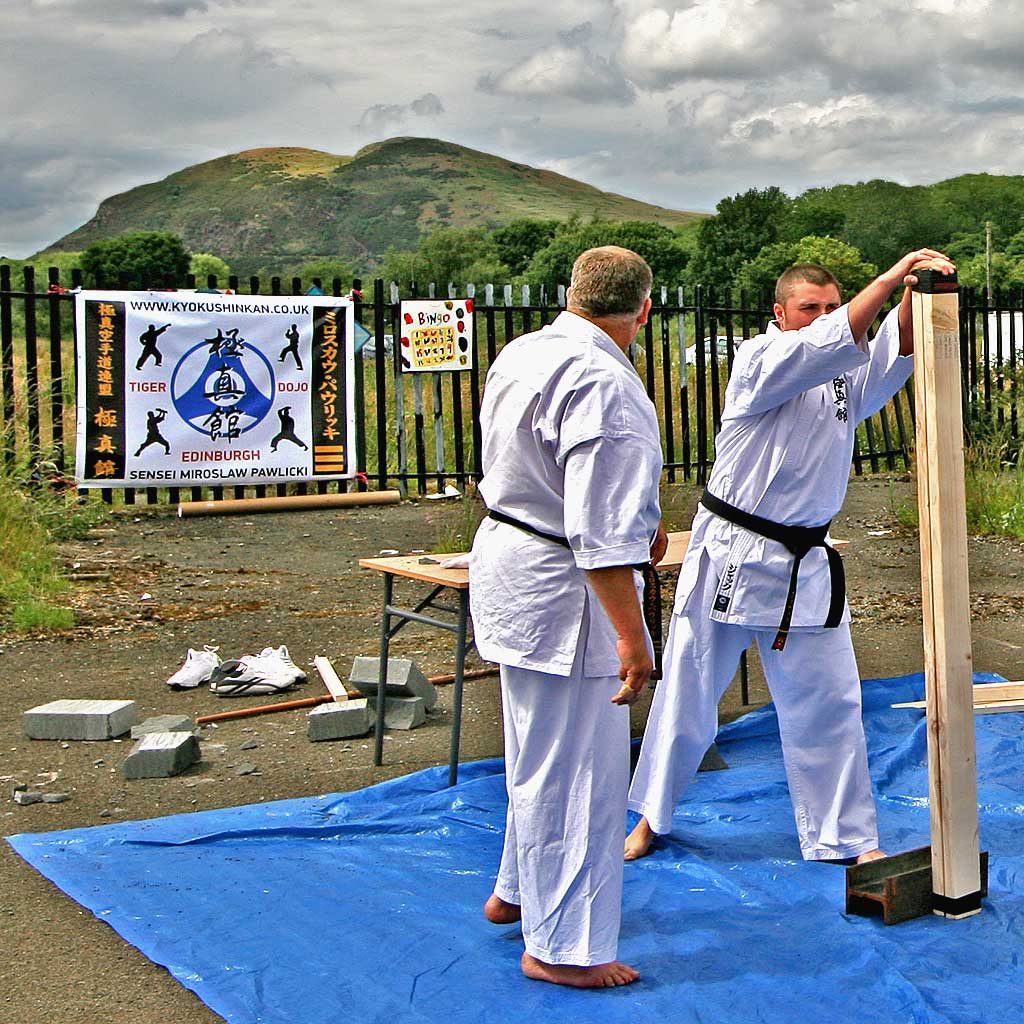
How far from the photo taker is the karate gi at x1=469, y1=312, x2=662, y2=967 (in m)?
3.52

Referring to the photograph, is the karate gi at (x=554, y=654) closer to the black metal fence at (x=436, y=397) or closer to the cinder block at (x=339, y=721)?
the cinder block at (x=339, y=721)

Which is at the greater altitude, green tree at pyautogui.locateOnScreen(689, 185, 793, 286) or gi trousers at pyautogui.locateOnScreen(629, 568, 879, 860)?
green tree at pyautogui.locateOnScreen(689, 185, 793, 286)

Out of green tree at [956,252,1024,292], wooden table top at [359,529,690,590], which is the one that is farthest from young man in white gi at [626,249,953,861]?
green tree at [956,252,1024,292]

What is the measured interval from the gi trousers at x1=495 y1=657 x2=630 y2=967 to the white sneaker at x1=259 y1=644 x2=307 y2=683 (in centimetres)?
383

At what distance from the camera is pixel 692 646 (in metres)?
4.72

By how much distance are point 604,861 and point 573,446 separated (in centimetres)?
111

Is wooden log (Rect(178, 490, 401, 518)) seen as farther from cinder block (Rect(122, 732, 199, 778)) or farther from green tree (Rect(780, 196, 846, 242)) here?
green tree (Rect(780, 196, 846, 242))

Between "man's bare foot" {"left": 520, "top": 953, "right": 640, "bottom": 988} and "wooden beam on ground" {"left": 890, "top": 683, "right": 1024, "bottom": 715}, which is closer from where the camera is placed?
"man's bare foot" {"left": 520, "top": 953, "right": 640, "bottom": 988}

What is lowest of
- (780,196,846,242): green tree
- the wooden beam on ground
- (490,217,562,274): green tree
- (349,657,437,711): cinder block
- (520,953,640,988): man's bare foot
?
(520,953,640,988): man's bare foot

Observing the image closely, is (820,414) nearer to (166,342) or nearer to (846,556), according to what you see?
(846,556)

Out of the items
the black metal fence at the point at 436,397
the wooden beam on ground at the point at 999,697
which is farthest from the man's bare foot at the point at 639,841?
the black metal fence at the point at 436,397

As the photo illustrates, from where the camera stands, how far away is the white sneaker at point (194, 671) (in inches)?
287

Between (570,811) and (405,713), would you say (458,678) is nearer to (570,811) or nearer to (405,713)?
(405,713)

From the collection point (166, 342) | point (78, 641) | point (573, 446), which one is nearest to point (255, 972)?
point (573, 446)
